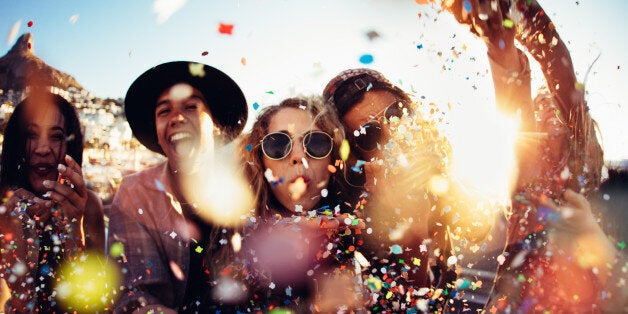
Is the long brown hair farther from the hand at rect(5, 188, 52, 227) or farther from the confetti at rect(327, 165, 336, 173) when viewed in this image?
the hand at rect(5, 188, 52, 227)

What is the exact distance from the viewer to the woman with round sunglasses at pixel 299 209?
235cm

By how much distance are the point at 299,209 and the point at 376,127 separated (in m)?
0.79

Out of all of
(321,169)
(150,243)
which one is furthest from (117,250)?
(321,169)

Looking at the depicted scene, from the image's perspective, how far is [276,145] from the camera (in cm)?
253

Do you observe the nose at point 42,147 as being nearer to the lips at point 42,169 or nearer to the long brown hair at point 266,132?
the lips at point 42,169

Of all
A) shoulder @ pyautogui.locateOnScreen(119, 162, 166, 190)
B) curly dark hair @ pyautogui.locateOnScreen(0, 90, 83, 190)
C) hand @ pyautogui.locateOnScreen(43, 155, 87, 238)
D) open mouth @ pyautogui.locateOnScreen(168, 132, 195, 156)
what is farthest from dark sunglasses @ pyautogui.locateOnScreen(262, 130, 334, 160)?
curly dark hair @ pyautogui.locateOnScreen(0, 90, 83, 190)

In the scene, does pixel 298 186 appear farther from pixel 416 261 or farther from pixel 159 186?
pixel 159 186

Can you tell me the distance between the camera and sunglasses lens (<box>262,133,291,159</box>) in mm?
2500

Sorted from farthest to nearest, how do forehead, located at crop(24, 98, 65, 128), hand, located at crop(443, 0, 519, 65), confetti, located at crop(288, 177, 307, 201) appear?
forehead, located at crop(24, 98, 65, 128) → confetti, located at crop(288, 177, 307, 201) → hand, located at crop(443, 0, 519, 65)

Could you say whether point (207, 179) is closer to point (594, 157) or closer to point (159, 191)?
point (159, 191)

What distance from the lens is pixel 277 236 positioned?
240 centimetres

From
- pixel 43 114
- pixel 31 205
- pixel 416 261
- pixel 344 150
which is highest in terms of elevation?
pixel 43 114

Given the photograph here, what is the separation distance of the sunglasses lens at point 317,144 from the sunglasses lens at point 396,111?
47 cm

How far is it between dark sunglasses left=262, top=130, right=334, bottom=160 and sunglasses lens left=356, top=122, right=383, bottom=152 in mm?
255
